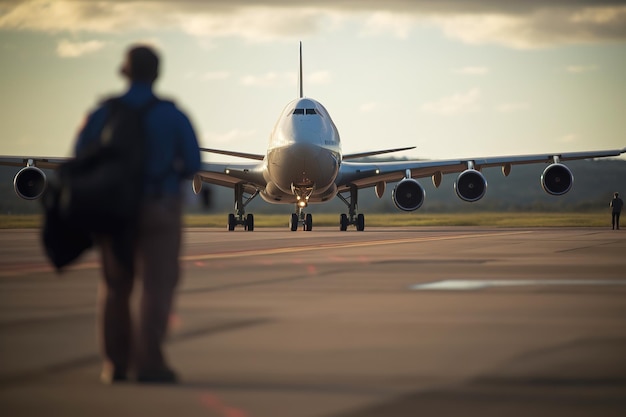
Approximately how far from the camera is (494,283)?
41.3ft

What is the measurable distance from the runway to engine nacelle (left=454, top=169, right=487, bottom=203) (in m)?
26.5

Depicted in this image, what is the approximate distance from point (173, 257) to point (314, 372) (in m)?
1.00

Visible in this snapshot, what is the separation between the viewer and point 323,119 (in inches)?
1454

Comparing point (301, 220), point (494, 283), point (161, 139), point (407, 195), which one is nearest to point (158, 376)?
point (161, 139)

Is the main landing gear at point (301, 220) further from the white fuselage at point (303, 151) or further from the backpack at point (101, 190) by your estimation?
the backpack at point (101, 190)

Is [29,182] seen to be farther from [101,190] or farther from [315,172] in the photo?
[101,190]

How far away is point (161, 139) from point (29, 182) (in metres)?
34.3

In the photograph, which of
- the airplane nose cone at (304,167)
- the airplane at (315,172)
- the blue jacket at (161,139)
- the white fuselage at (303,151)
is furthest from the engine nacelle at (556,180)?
the blue jacket at (161,139)

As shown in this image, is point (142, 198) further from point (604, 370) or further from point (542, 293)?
point (542, 293)

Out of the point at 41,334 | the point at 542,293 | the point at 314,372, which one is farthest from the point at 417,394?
the point at 542,293

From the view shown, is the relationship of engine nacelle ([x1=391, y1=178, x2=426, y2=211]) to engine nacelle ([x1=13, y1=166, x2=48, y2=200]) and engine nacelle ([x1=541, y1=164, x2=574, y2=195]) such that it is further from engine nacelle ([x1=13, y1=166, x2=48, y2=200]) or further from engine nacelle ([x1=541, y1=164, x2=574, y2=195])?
engine nacelle ([x1=13, y1=166, x2=48, y2=200])

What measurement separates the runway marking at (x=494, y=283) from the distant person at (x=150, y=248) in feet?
18.5

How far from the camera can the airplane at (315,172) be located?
36.2 m

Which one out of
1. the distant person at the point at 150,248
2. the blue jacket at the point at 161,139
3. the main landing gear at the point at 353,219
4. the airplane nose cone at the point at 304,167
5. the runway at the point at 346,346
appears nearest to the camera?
the runway at the point at 346,346
